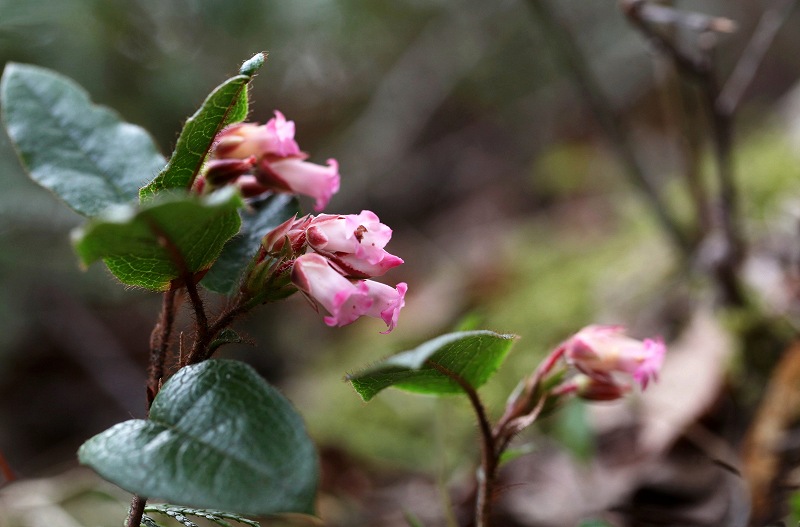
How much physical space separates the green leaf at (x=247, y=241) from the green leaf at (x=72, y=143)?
10 cm

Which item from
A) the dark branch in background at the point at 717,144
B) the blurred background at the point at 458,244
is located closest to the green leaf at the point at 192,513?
the blurred background at the point at 458,244

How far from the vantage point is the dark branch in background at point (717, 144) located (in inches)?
35.7

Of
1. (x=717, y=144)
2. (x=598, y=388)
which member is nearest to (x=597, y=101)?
(x=717, y=144)

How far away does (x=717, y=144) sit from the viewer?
999 mm

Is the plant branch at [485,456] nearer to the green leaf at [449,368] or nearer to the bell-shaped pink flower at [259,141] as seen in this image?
the green leaf at [449,368]

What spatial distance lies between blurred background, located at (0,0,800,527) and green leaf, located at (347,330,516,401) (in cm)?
12

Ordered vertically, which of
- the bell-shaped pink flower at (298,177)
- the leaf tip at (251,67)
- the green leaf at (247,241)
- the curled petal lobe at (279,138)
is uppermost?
the leaf tip at (251,67)

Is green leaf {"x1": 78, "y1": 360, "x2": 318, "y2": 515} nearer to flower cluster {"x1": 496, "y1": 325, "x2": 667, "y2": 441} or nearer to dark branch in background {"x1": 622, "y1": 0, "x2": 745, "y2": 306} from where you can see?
flower cluster {"x1": 496, "y1": 325, "x2": 667, "y2": 441}

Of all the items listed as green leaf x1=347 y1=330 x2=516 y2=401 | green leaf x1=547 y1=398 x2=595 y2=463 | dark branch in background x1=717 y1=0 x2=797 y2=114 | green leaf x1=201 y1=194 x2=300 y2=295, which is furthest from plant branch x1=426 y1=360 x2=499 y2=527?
dark branch in background x1=717 y1=0 x2=797 y2=114

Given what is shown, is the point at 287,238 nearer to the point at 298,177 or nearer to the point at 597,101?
the point at 298,177

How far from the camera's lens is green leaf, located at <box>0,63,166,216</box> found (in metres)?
0.58

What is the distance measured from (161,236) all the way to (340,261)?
0.14 m

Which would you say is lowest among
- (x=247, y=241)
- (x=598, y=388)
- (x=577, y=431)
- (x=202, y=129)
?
(x=577, y=431)

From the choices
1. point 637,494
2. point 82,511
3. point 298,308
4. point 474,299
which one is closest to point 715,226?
point 637,494
